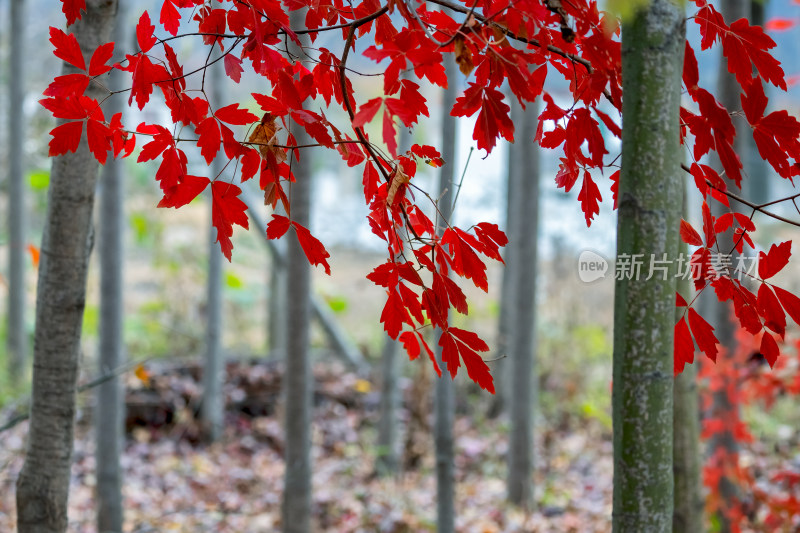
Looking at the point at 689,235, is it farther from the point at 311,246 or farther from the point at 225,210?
the point at 225,210

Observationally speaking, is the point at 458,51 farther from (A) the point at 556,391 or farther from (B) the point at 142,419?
(A) the point at 556,391

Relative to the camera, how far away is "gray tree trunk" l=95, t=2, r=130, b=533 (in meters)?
3.29

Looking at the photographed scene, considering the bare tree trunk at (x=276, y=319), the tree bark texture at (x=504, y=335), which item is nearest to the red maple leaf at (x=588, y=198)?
the tree bark texture at (x=504, y=335)

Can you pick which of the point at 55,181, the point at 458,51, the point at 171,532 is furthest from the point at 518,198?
the point at 458,51

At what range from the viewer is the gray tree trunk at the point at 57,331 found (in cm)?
152

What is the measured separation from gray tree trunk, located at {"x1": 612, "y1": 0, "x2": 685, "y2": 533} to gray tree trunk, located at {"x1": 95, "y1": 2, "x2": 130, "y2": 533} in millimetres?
2945

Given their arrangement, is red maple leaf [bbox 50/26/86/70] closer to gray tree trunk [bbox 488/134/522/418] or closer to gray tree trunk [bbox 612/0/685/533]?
gray tree trunk [bbox 612/0/685/533]

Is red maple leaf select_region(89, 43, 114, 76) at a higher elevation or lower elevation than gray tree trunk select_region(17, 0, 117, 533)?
higher

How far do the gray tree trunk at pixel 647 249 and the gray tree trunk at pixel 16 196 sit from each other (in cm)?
666

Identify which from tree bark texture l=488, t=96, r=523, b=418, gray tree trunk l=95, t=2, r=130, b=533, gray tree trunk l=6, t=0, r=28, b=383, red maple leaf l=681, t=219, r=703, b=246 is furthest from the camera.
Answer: gray tree trunk l=6, t=0, r=28, b=383

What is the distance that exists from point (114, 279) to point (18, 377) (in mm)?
4089

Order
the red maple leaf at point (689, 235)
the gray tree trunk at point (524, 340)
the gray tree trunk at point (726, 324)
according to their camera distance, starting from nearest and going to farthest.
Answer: the red maple leaf at point (689, 235), the gray tree trunk at point (726, 324), the gray tree trunk at point (524, 340)

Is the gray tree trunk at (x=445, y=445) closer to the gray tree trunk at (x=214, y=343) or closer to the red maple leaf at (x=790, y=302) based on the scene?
the red maple leaf at (x=790, y=302)

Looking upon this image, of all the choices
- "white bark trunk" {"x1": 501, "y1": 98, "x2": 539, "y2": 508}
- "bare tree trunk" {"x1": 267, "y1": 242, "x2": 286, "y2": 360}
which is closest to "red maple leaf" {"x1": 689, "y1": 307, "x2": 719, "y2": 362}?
"white bark trunk" {"x1": 501, "y1": 98, "x2": 539, "y2": 508}
